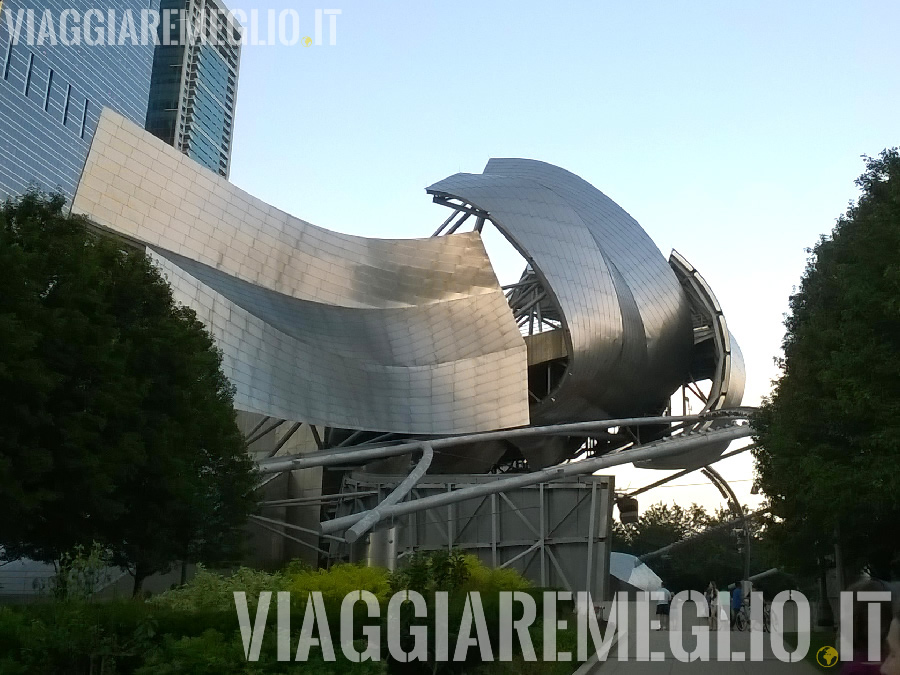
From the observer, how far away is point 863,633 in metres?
4.67

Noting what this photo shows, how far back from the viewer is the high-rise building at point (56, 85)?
9419 cm

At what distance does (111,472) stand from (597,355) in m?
26.3

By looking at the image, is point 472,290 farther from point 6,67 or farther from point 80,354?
point 6,67

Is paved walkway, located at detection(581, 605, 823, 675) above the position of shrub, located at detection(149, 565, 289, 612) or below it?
below

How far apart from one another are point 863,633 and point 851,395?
10.9 meters

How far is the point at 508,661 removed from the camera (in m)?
11.2

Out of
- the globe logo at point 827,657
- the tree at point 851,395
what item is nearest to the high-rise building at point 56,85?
the tree at point 851,395

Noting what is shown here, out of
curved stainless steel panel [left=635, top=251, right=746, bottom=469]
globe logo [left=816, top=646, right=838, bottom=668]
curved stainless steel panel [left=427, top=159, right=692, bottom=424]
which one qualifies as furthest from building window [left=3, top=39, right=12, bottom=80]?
globe logo [left=816, top=646, right=838, bottom=668]

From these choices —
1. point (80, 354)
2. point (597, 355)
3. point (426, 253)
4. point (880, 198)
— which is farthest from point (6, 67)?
point (880, 198)

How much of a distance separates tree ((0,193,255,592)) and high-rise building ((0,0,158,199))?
75368mm

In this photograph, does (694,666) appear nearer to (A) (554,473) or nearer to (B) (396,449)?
(A) (554,473)

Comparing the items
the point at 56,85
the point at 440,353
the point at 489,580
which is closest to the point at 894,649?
the point at 489,580

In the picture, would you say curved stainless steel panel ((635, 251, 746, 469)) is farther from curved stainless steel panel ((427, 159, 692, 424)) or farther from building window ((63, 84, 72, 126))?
building window ((63, 84, 72, 126))

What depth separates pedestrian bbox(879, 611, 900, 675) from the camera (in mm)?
3980
